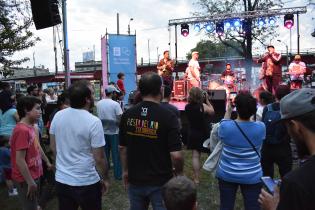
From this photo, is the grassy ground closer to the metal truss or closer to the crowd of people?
the crowd of people

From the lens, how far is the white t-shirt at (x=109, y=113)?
7.22 m

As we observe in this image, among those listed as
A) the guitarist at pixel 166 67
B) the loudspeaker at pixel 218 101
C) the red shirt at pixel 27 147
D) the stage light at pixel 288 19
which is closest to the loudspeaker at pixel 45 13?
the loudspeaker at pixel 218 101

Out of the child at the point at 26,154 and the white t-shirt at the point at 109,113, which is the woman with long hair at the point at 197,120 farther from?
the child at the point at 26,154

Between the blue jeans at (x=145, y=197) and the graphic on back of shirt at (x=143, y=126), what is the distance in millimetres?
445

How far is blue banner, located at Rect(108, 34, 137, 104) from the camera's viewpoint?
1664 centimetres

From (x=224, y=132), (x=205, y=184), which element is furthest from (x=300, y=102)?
(x=205, y=184)

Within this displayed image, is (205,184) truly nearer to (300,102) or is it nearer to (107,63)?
(300,102)

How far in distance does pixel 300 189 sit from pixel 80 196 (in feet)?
7.73

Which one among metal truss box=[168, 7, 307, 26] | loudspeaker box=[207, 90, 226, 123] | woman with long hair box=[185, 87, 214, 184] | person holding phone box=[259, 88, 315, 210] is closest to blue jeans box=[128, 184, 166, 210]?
person holding phone box=[259, 88, 315, 210]

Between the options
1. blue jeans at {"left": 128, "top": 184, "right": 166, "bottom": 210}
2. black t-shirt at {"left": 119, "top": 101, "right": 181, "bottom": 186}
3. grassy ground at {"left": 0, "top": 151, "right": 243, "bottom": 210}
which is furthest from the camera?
grassy ground at {"left": 0, "top": 151, "right": 243, "bottom": 210}

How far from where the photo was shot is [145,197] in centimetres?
354

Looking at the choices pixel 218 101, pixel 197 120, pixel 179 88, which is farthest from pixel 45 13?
pixel 179 88

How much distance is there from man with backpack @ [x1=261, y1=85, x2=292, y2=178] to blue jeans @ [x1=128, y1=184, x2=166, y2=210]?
2.12 meters

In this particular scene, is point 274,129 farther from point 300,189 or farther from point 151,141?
point 300,189
